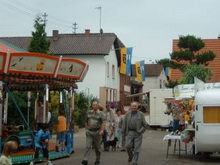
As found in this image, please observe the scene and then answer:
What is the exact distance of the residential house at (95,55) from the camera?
43.5 meters

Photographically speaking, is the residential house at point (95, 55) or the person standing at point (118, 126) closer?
the person standing at point (118, 126)

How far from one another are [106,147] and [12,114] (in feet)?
20.9

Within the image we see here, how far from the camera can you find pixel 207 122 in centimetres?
1409

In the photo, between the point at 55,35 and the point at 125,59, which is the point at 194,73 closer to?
the point at 125,59

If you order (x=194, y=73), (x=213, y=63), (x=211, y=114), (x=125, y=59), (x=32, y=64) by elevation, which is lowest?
(x=211, y=114)

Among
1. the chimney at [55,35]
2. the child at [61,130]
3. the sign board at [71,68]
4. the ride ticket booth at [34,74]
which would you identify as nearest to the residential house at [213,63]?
the chimney at [55,35]

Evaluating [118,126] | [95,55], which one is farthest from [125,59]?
[118,126]

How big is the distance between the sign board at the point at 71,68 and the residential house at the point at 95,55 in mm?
26135

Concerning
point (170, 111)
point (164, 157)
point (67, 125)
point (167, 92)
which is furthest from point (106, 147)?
point (167, 92)

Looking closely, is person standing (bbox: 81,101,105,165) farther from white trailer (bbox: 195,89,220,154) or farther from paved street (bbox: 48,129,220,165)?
white trailer (bbox: 195,89,220,154)

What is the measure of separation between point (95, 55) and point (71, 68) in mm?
28287

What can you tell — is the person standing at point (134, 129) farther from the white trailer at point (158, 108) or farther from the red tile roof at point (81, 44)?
the red tile roof at point (81, 44)

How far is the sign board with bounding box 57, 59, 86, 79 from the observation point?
47.9ft

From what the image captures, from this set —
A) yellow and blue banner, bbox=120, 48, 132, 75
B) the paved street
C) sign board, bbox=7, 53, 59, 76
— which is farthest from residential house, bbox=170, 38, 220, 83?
sign board, bbox=7, 53, 59, 76
